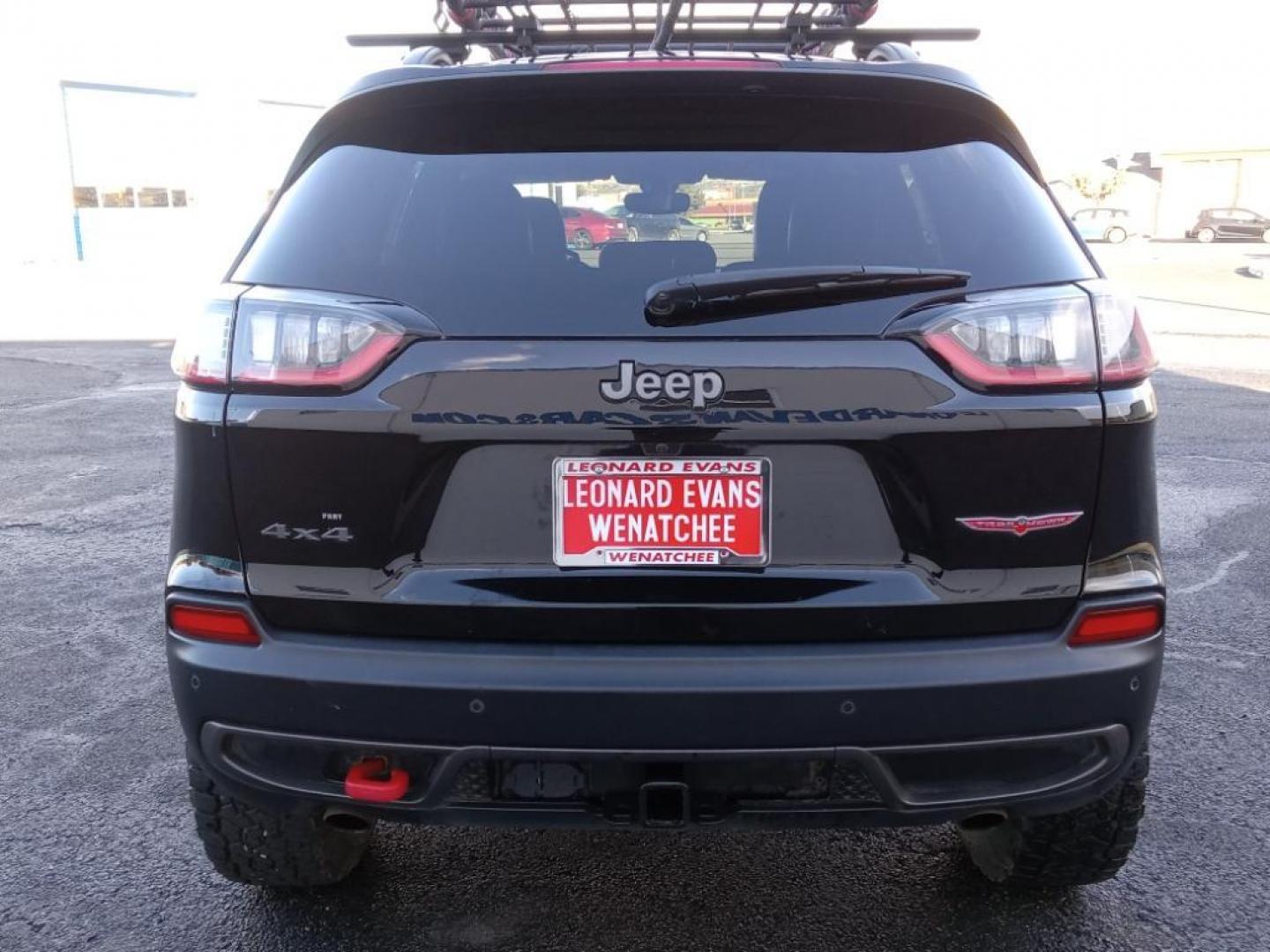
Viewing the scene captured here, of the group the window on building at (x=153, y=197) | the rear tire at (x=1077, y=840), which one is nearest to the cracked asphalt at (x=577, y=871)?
the rear tire at (x=1077, y=840)

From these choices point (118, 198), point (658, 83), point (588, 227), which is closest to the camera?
point (658, 83)

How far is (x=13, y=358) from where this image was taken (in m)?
12.5

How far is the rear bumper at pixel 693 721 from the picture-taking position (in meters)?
1.99

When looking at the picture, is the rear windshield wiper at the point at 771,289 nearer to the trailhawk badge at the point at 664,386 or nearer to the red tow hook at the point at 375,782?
the trailhawk badge at the point at 664,386

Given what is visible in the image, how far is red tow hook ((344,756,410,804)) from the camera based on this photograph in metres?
2.12

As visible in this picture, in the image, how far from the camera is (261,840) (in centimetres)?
252

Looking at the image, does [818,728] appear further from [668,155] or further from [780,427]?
[668,155]

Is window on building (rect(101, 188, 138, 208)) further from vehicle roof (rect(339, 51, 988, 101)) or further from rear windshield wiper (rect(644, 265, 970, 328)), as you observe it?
rear windshield wiper (rect(644, 265, 970, 328))

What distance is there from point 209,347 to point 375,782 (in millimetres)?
862

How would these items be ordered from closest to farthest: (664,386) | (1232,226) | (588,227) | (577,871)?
(664,386) → (588,227) → (577,871) → (1232,226)

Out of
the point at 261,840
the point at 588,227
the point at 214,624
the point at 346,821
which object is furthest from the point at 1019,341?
the point at 261,840

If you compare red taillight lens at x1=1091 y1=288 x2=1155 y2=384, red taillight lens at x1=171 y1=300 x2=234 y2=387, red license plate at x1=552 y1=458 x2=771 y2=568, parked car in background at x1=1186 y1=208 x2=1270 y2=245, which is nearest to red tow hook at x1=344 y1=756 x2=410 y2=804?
red license plate at x1=552 y1=458 x2=771 y2=568

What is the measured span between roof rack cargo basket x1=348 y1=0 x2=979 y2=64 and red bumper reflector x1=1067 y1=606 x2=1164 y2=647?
1.32 m

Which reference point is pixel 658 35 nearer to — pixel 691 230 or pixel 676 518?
pixel 691 230
